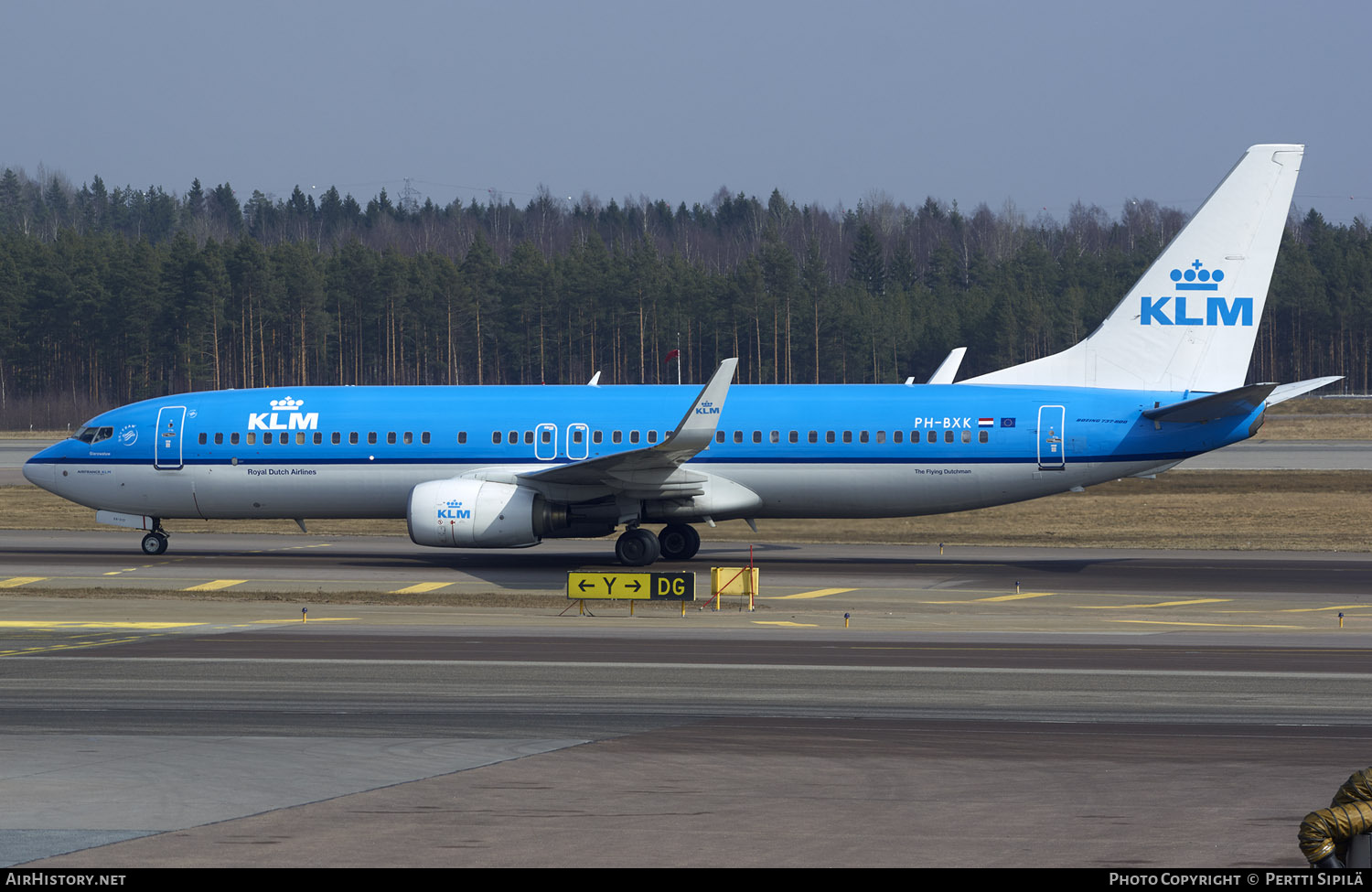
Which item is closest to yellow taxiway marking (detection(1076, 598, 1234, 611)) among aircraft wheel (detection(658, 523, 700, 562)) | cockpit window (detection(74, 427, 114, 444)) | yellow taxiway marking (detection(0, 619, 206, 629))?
aircraft wheel (detection(658, 523, 700, 562))

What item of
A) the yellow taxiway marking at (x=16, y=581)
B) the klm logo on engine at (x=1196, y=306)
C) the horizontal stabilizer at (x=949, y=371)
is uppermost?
the klm logo on engine at (x=1196, y=306)

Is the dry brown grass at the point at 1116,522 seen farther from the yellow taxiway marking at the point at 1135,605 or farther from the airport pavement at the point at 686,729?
the yellow taxiway marking at the point at 1135,605

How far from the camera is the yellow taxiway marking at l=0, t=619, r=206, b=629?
2446 cm

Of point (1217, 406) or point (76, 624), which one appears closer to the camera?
point (76, 624)

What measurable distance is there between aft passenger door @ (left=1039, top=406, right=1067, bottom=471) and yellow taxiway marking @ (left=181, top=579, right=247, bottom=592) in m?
18.0

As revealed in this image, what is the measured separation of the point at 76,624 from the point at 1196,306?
24.9 metres

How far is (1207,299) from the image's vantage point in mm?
33656

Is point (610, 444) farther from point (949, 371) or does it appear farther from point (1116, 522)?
point (1116, 522)

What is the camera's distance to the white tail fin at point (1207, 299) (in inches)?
1303

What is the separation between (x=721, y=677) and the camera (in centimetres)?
1936

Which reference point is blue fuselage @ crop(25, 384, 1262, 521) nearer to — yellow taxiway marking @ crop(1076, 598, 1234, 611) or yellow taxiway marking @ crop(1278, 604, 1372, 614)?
yellow taxiway marking @ crop(1076, 598, 1234, 611)

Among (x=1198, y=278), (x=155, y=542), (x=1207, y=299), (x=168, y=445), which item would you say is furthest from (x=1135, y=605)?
(x=155, y=542)

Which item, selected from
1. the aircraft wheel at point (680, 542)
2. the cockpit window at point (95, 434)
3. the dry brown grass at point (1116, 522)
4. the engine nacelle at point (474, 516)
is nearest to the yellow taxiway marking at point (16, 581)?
the cockpit window at point (95, 434)

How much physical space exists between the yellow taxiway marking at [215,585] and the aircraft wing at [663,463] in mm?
6562
